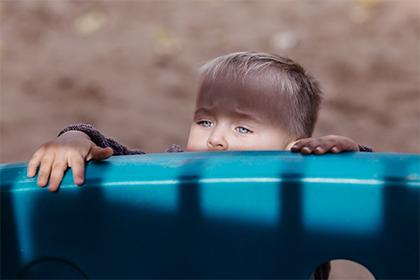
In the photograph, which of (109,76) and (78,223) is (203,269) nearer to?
(78,223)

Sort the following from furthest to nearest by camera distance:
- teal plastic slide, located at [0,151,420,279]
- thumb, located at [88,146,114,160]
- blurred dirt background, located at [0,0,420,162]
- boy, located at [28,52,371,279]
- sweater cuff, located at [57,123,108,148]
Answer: blurred dirt background, located at [0,0,420,162]
boy, located at [28,52,371,279]
sweater cuff, located at [57,123,108,148]
thumb, located at [88,146,114,160]
teal plastic slide, located at [0,151,420,279]

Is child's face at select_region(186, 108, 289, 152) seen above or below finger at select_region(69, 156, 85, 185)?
above

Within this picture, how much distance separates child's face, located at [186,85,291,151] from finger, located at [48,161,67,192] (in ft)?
1.19

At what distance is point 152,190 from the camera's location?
1.30 meters

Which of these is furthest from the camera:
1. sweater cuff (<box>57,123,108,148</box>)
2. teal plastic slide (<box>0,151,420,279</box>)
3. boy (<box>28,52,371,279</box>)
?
boy (<box>28,52,371,279</box>)

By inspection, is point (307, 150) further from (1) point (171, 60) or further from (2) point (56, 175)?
(1) point (171, 60)

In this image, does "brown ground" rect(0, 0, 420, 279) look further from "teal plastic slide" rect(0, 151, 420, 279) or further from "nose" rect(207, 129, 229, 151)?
"teal plastic slide" rect(0, 151, 420, 279)

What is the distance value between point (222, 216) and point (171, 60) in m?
2.96

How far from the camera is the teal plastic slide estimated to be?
4.13 feet

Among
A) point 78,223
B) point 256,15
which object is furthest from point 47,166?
point 256,15

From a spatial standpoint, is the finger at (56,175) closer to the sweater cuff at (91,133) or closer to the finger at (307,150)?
the sweater cuff at (91,133)

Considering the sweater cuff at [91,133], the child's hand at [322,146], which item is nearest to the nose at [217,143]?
the sweater cuff at [91,133]

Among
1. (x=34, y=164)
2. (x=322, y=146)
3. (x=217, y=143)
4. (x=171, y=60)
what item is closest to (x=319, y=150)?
(x=322, y=146)

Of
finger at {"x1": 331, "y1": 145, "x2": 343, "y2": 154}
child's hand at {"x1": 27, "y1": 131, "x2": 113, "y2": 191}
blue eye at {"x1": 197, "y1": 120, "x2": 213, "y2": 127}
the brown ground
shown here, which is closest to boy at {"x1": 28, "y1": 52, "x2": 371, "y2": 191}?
blue eye at {"x1": 197, "y1": 120, "x2": 213, "y2": 127}
